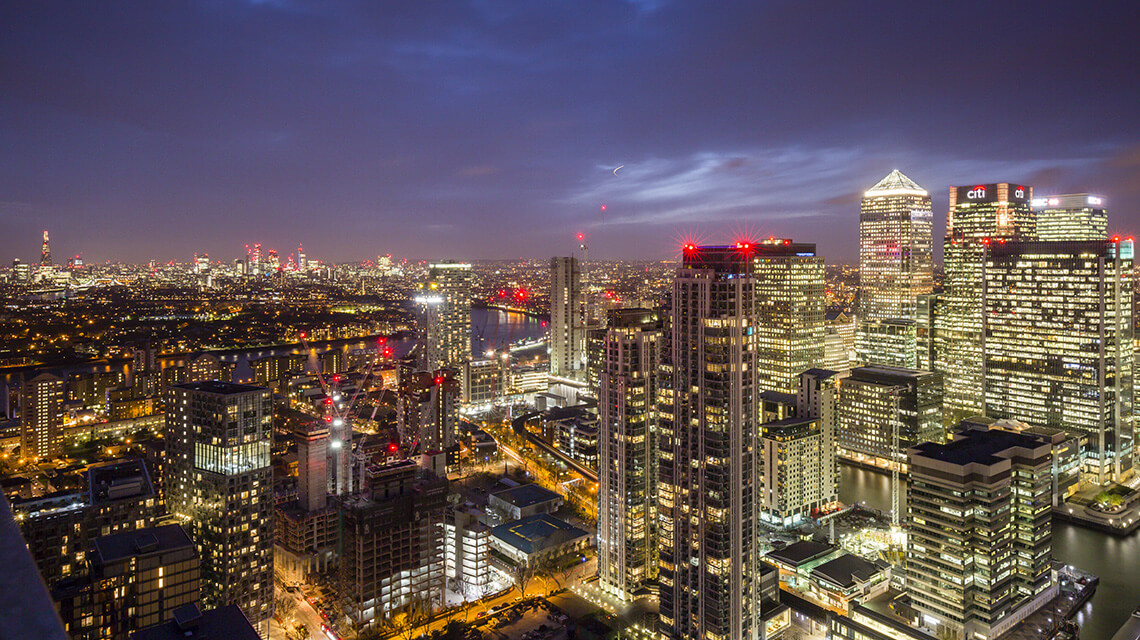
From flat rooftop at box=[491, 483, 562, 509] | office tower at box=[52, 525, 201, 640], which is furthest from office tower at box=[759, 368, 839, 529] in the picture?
office tower at box=[52, 525, 201, 640]

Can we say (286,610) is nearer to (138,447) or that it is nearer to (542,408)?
(138,447)

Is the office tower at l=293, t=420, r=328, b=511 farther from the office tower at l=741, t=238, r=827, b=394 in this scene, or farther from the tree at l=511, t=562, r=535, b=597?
the office tower at l=741, t=238, r=827, b=394

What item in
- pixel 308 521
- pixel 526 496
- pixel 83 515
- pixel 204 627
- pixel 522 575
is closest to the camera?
pixel 204 627

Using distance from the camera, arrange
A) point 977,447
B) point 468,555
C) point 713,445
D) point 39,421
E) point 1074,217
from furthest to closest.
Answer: point 1074,217 < point 39,421 < point 468,555 < point 977,447 < point 713,445

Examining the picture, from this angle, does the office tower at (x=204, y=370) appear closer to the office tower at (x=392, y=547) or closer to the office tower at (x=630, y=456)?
the office tower at (x=392, y=547)

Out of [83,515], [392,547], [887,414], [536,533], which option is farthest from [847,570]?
[83,515]

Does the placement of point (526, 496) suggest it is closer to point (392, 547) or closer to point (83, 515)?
point (392, 547)

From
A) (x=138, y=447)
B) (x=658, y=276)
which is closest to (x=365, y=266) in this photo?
(x=658, y=276)
